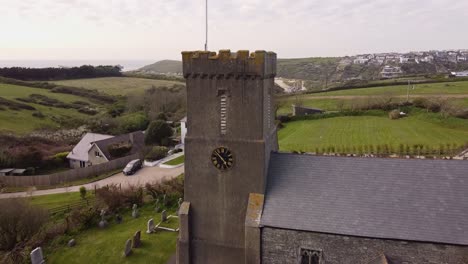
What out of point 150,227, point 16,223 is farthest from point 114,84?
point 16,223

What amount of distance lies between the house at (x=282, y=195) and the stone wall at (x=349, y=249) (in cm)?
4

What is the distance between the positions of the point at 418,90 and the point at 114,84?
89.7m

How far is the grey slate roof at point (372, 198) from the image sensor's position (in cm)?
1398

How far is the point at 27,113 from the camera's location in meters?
65.2

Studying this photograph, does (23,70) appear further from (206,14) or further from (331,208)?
(331,208)

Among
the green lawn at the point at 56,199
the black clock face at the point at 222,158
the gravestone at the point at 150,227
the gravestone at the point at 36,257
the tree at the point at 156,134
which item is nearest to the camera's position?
the black clock face at the point at 222,158

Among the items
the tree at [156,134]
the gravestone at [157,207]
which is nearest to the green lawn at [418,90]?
the tree at [156,134]

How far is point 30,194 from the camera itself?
1368 inches

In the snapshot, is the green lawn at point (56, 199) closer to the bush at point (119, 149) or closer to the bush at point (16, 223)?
the bush at point (16, 223)

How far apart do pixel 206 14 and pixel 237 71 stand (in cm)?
385

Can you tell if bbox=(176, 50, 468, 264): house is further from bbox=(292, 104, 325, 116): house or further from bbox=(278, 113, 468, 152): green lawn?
bbox=(292, 104, 325, 116): house

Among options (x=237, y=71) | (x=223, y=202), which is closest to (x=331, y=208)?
(x=223, y=202)

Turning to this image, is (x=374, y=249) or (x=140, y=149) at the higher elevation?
(x=374, y=249)

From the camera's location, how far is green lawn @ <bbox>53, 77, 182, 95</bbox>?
107 metres
